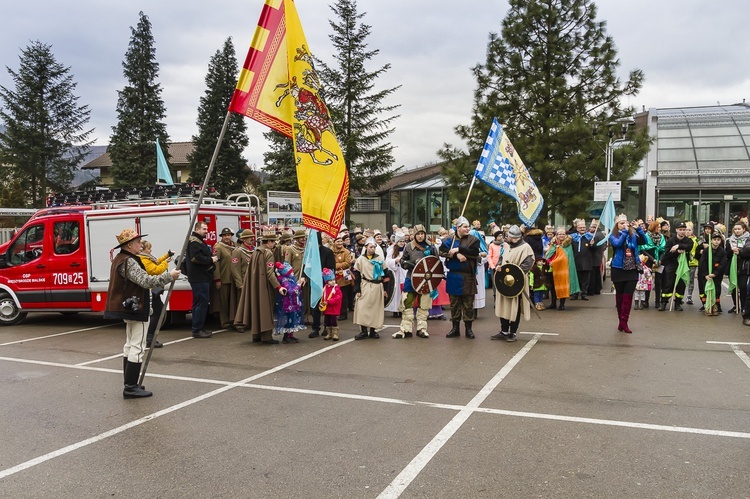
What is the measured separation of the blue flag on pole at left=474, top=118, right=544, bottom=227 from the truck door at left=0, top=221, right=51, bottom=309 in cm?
884

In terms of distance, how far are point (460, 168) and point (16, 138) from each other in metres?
31.5

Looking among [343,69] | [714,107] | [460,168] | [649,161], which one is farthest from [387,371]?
[714,107]

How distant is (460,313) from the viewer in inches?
373

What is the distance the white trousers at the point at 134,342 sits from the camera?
6223 mm

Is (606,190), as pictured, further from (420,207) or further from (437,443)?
(420,207)

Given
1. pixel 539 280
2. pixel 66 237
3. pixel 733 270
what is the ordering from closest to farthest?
pixel 66 237
pixel 733 270
pixel 539 280

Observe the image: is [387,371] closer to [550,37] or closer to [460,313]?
[460,313]

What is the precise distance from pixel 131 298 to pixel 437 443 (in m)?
3.57

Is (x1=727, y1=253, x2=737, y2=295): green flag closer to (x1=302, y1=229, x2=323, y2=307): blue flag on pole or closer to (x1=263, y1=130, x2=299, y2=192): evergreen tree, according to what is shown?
(x1=302, y1=229, x2=323, y2=307): blue flag on pole

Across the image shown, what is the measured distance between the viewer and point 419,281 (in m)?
9.37

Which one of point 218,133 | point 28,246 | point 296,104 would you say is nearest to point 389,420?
point 296,104

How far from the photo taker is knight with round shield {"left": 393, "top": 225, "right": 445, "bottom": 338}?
9.37 meters

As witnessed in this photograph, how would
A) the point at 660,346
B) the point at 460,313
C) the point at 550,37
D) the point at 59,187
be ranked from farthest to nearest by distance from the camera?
the point at 59,187 < the point at 550,37 < the point at 460,313 < the point at 660,346

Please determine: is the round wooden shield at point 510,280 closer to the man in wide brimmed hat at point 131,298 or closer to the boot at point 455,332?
the boot at point 455,332
